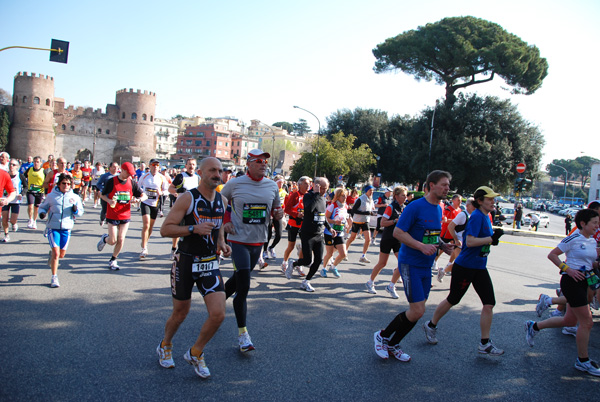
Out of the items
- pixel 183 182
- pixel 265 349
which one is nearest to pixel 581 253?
pixel 265 349

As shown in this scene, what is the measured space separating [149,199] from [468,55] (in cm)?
3450

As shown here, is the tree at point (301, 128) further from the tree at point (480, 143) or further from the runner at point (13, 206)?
the runner at point (13, 206)

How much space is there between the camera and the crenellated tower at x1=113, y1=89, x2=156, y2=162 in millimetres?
81375

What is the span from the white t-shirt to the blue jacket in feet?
21.2

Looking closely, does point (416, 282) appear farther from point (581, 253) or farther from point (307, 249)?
point (307, 249)

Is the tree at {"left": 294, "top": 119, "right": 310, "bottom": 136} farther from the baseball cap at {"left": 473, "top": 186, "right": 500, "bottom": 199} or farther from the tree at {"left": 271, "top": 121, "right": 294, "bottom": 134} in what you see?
the baseball cap at {"left": 473, "top": 186, "right": 500, "bottom": 199}

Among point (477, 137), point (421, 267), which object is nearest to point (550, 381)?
point (421, 267)

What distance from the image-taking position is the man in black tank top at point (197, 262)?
355 centimetres

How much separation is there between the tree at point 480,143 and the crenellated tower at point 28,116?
6416 centimetres

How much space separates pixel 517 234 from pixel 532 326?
18.4m

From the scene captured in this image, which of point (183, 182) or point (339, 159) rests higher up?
point (339, 159)

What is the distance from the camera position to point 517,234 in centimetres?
2127

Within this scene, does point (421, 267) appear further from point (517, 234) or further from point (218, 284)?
point (517, 234)

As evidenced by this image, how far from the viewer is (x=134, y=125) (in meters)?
81.6
